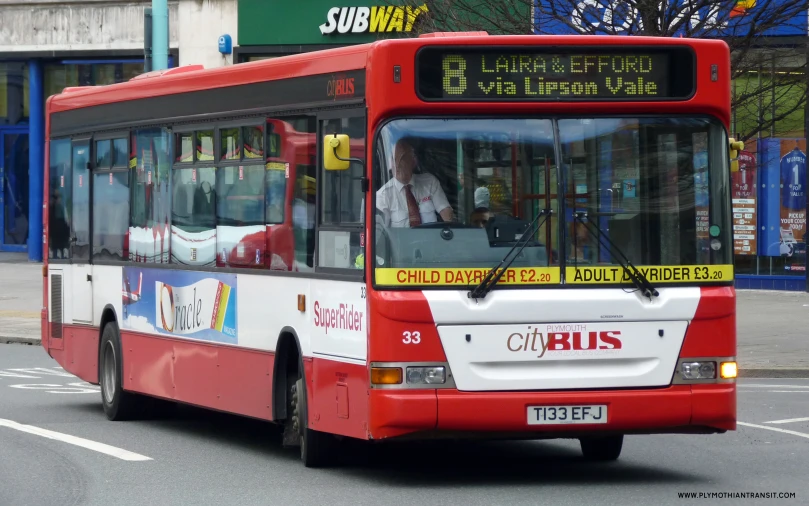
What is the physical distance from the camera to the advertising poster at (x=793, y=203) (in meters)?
28.5

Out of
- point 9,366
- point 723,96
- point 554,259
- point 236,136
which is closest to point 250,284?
point 236,136

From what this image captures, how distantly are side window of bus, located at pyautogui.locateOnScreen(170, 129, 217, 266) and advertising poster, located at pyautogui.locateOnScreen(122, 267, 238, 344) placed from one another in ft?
0.53

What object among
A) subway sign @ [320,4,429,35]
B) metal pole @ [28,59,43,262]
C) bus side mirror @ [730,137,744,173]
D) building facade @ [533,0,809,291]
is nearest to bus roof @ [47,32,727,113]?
bus side mirror @ [730,137,744,173]

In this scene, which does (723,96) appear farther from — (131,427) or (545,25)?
(545,25)

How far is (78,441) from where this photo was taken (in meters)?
12.0

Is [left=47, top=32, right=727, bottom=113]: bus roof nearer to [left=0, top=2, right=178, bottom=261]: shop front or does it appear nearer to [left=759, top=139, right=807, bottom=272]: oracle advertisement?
[left=759, top=139, right=807, bottom=272]: oracle advertisement

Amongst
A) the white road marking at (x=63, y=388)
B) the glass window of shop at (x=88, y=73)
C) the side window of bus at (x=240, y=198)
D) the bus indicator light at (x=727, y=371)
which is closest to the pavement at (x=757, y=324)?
the glass window of shop at (x=88, y=73)

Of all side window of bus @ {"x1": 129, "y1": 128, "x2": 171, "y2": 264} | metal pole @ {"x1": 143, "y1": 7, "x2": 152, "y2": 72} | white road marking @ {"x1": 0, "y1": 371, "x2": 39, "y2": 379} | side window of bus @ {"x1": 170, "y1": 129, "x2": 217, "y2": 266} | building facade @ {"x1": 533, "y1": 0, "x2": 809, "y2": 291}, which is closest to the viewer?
side window of bus @ {"x1": 170, "y1": 129, "x2": 217, "y2": 266}

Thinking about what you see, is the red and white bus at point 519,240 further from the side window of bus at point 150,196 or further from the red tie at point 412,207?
the side window of bus at point 150,196

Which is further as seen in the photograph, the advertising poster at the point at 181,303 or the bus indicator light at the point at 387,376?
the advertising poster at the point at 181,303

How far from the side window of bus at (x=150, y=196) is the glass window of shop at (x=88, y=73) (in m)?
22.6

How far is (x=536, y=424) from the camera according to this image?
913 centimetres

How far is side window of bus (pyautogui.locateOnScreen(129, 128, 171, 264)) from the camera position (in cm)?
1280

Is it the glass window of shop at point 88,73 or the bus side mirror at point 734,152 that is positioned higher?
the glass window of shop at point 88,73
